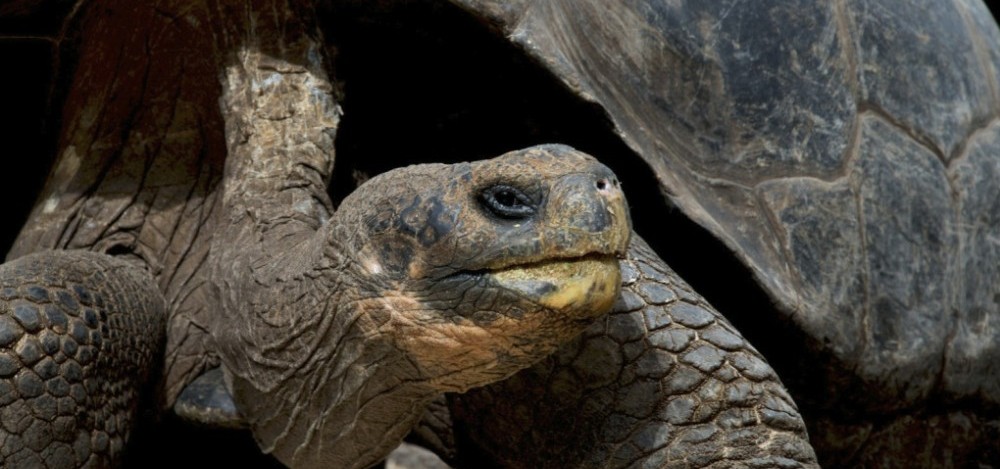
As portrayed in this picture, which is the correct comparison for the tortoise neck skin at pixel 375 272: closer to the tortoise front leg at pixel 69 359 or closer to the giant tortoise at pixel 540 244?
the giant tortoise at pixel 540 244

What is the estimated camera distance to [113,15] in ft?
11.7

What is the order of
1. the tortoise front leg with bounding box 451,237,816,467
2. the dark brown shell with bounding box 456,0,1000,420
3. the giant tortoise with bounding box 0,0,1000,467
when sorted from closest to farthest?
the giant tortoise with bounding box 0,0,1000,467
the tortoise front leg with bounding box 451,237,816,467
the dark brown shell with bounding box 456,0,1000,420

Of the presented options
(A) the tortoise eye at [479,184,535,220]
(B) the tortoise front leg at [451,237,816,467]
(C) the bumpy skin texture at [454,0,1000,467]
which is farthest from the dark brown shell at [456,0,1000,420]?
(A) the tortoise eye at [479,184,535,220]

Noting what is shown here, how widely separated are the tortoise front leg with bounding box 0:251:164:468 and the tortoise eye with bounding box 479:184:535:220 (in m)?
1.07

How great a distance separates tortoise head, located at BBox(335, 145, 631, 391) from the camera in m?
2.27

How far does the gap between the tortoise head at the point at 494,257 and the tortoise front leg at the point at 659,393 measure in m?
0.41

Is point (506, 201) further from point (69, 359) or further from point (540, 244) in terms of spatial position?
point (69, 359)

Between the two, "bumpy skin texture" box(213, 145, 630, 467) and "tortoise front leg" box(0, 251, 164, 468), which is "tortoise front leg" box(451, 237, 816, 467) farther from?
"tortoise front leg" box(0, 251, 164, 468)

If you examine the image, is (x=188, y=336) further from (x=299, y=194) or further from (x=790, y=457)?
(x=790, y=457)

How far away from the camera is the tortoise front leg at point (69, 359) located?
2844 millimetres

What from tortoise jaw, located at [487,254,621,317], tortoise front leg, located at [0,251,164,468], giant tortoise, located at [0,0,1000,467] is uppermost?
tortoise jaw, located at [487,254,621,317]

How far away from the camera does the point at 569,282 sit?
2.27 meters

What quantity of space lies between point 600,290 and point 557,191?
17 cm

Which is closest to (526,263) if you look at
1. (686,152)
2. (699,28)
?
(686,152)
